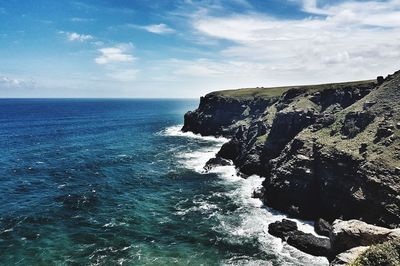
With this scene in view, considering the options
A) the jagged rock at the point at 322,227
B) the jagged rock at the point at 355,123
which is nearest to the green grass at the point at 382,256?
the jagged rock at the point at 322,227

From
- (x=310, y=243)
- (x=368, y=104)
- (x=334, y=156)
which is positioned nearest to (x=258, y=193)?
(x=334, y=156)

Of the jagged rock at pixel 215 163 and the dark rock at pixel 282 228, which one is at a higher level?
the jagged rock at pixel 215 163

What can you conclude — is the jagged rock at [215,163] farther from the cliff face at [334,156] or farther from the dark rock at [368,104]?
the dark rock at [368,104]

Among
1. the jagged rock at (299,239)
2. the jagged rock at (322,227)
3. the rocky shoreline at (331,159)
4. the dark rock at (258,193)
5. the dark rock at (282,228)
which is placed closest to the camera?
the jagged rock at (299,239)

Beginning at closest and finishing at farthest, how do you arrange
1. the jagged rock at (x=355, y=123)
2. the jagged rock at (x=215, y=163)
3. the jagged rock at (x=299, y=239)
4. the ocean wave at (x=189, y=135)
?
the jagged rock at (x=299, y=239) < the jagged rock at (x=355, y=123) < the jagged rock at (x=215, y=163) < the ocean wave at (x=189, y=135)

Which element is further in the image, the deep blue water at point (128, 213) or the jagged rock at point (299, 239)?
the jagged rock at point (299, 239)

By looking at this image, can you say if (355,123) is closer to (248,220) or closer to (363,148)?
(363,148)

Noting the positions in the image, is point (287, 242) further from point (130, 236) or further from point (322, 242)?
point (130, 236)
